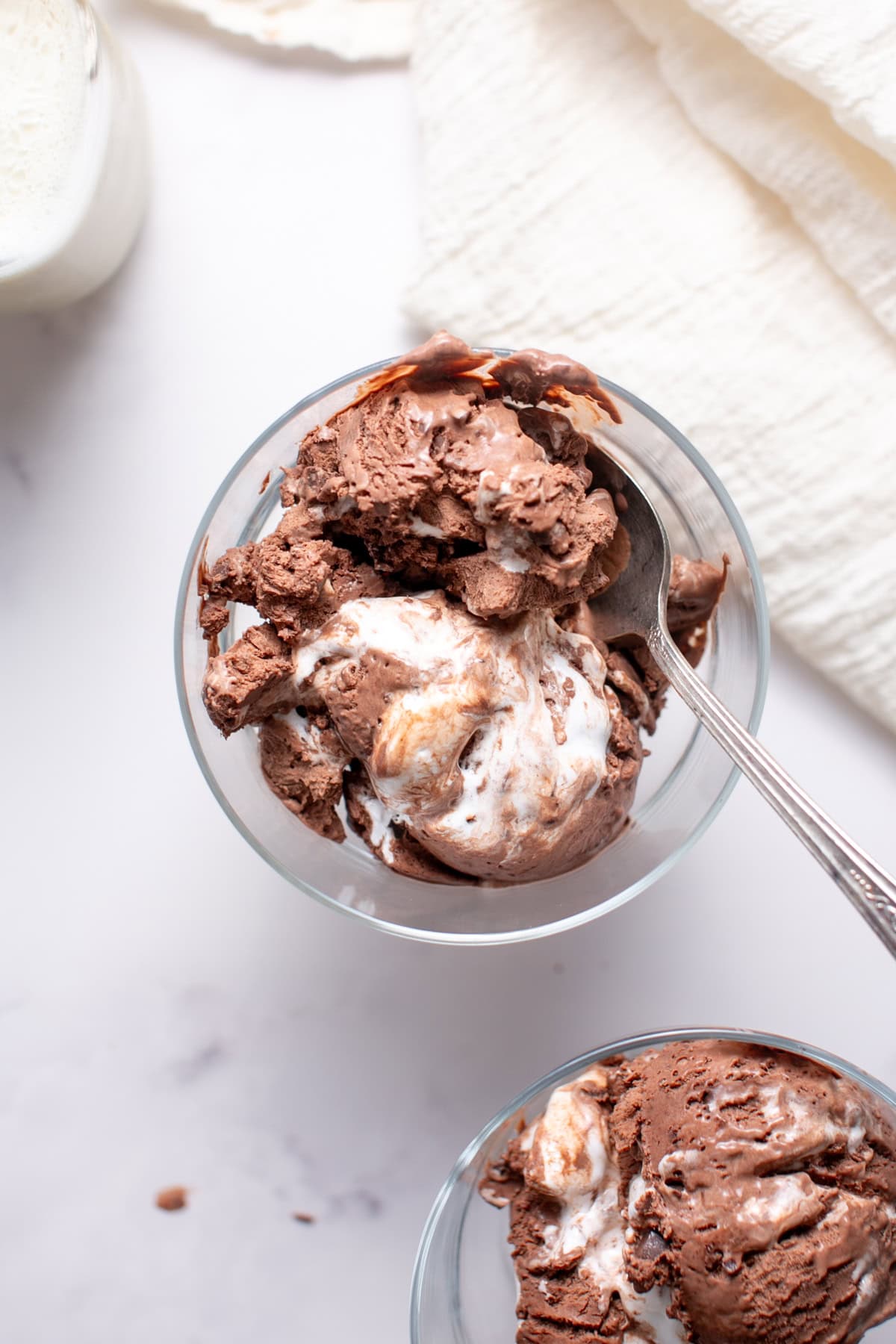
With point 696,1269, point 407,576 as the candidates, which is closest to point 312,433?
point 407,576

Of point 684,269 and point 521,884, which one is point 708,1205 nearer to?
point 521,884

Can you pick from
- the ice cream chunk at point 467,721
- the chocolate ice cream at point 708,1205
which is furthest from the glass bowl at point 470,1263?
the ice cream chunk at point 467,721

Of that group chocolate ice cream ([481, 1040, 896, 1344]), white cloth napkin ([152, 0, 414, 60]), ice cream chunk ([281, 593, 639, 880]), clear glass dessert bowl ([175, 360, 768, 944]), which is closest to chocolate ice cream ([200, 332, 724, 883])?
ice cream chunk ([281, 593, 639, 880])

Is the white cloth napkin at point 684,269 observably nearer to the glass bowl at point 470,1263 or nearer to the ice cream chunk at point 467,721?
the ice cream chunk at point 467,721

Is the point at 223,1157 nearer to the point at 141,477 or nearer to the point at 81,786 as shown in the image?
the point at 81,786

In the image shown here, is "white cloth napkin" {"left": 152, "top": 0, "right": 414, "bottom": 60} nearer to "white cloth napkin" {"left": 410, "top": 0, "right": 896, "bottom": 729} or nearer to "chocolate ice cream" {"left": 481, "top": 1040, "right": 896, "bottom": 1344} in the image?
"white cloth napkin" {"left": 410, "top": 0, "right": 896, "bottom": 729}

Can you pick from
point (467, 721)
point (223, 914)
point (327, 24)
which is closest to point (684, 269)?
point (327, 24)

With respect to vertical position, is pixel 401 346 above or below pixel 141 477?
above
